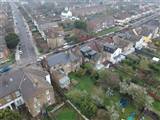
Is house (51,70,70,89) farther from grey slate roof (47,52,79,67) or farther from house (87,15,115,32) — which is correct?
house (87,15,115,32)

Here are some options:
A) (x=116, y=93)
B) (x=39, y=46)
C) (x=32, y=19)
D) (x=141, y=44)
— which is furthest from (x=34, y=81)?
(x=32, y=19)

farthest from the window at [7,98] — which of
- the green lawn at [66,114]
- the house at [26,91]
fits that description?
the green lawn at [66,114]

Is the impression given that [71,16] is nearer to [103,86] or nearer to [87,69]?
[87,69]

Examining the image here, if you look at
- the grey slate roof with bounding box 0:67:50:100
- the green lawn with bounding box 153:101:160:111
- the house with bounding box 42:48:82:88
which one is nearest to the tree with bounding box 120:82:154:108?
the green lawn with bounding box 153:101:160:111

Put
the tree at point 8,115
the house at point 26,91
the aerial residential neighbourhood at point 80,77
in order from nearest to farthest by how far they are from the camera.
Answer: the tree at point 8,115, the house at point 26,91, the aerial residential neighbourhood at point 80,77

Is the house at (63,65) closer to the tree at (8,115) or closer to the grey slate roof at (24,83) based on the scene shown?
the grey slate roof at (24,83)

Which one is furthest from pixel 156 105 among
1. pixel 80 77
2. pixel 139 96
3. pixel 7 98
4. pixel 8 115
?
pixel 7 98

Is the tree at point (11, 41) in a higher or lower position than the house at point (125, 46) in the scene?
higher
